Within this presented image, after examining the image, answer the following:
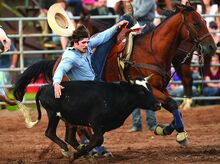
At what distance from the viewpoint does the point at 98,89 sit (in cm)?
912

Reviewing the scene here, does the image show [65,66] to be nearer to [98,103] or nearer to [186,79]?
[98,103]

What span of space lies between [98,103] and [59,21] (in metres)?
2.12

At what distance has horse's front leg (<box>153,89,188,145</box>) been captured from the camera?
34.6 feet

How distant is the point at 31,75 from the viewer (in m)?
10.8

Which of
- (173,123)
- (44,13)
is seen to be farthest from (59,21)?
(44,13)

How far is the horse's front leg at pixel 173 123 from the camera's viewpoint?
10547mm

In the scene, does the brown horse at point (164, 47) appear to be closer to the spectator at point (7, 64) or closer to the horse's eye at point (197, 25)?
the horse's eye at point (197, 25)

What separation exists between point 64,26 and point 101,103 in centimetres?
208

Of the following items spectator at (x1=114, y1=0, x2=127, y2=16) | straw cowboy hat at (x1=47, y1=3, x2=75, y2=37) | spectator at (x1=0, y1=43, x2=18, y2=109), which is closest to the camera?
straw cowboy hat at (x1=47, y1=3, x2=75, y2=37)

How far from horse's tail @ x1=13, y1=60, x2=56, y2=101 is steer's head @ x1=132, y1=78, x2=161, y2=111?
7.11 ft

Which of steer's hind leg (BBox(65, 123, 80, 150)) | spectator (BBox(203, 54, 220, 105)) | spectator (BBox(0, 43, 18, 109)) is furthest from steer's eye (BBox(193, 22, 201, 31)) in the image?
spectator (BBox(0, 43, 18, 109))

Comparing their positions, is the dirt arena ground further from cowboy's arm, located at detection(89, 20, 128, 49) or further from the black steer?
cowboy's arm, located at detection(89, 20, 128, 49)

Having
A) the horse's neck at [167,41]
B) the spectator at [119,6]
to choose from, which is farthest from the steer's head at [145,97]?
the spectator at [119,6]

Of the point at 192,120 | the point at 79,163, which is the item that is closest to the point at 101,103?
the point at 79,163
